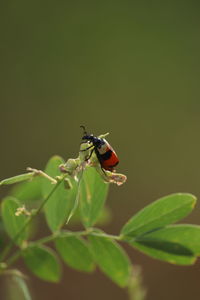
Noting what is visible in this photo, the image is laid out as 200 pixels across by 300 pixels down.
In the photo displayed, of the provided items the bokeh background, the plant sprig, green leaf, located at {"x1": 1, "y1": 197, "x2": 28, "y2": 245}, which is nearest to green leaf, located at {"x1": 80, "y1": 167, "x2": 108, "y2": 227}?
the plant sprig

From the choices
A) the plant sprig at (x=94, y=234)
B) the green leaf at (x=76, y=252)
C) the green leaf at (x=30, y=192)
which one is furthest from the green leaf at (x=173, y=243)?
the green leaf at (x=30, y=192)

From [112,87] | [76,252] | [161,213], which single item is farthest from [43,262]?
[112,87]

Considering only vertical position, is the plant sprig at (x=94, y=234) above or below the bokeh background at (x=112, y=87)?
below

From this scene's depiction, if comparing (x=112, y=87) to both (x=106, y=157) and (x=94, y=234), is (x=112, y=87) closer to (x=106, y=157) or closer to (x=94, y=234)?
(x=94, y=234)

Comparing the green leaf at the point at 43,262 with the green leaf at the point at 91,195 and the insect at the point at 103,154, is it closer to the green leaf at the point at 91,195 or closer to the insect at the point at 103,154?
the green leaf at the point at 91,195

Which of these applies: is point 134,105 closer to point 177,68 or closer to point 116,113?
point 116,113

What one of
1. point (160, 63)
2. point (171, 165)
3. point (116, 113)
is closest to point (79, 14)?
point (160, 63)

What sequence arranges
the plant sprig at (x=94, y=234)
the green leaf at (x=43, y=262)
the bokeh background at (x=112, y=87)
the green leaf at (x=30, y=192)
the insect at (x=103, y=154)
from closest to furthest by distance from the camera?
the insect at (x=103, y=154)
the plant sprig at (x=94, y=234)
the green leaf at (x=43, y=262)
the green leaf at (x=30, y=192)
the bokeh background at (x=112, y=87)
